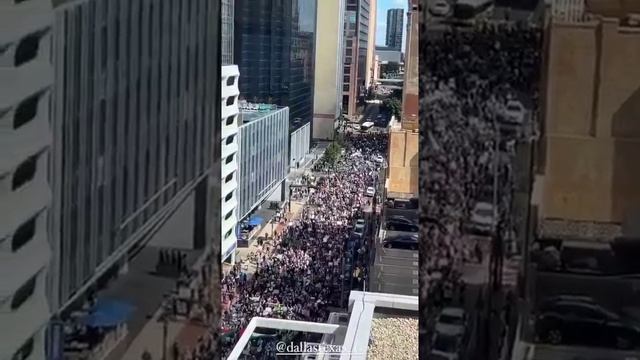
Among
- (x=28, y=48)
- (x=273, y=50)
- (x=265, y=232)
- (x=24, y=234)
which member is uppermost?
(x=273, y=50)

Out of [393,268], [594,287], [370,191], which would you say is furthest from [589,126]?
[370,191]

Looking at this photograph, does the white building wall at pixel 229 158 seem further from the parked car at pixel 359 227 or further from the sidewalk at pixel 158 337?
the sidewalk at pixel 158 337

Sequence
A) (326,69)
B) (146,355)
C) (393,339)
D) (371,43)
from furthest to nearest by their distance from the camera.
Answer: (371,43) < (326,69) < (393,339) < (146,355)

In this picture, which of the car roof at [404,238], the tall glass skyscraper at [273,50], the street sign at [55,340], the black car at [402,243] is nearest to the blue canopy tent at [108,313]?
the street sign at [55,340]

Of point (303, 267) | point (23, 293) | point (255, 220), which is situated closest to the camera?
point (23, 293)

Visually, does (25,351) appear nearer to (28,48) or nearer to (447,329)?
(28,48)
